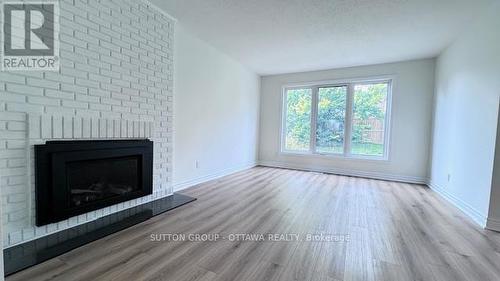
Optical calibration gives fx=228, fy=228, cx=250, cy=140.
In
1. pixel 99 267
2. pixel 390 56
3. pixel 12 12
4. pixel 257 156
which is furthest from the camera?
pixel 257 156

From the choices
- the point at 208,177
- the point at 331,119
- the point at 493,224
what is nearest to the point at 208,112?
the point at 208,177

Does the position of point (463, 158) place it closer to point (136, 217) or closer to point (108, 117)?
point (136, 217)

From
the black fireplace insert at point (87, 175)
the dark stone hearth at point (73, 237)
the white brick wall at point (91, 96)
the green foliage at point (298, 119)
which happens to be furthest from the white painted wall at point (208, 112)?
the green foliage at point (298, 119)

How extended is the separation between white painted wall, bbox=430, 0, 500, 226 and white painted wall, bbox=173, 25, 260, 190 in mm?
3806

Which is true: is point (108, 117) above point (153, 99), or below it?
below

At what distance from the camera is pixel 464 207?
2.99 m

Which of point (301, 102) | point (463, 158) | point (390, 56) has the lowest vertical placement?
point (463, 158)

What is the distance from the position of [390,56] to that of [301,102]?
2.12m

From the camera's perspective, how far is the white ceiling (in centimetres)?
271

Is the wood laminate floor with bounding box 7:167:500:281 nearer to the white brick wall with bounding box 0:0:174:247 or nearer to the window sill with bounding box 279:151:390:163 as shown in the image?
the white brick wall with bounding box 0:0:174:247

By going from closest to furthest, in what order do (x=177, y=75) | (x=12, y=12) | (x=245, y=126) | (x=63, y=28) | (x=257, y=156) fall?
(x=12, y=12) → (x=63, y=28) → (x=177, y=75) → (x=245, y=126) → (x=257, y=156)

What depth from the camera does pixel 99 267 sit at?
1.66 m

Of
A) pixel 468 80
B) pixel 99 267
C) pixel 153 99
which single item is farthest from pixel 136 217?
pixel 468 80

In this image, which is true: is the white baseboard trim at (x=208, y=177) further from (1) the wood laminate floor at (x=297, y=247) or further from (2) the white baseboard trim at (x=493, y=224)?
(2) the white baseboard trim at (x=493, y=224)
